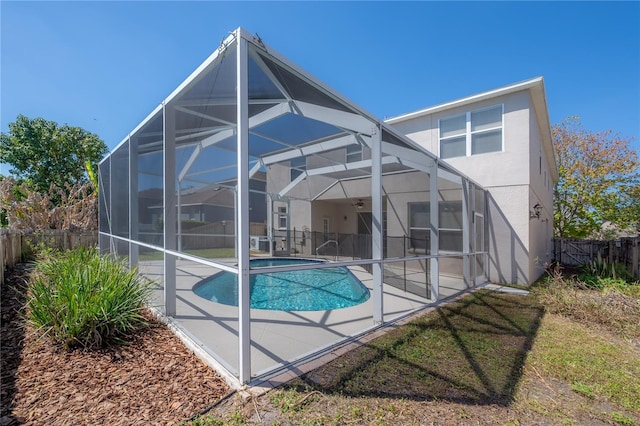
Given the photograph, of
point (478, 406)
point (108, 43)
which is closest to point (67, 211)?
point (108, 43)

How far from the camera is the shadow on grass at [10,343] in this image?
2375 mm

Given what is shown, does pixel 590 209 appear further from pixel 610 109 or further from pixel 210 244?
pixel 210 244

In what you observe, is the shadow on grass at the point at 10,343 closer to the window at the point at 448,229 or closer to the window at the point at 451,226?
the window at the point at 448,229

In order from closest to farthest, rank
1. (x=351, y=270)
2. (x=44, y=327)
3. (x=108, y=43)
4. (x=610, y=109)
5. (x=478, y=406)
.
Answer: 1. (x=478, y=406)
2. (x=44, y=327)
3. (x=108, y=43)
4. (x=351, y=270)
5. (x=610, y=109)

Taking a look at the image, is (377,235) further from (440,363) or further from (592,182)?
(592,182)

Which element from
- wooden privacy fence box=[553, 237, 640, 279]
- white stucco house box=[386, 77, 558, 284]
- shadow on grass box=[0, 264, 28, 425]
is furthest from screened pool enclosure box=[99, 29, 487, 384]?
wooden privacy fence box=[553, 237, 640, 279]

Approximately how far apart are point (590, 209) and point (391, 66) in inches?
658

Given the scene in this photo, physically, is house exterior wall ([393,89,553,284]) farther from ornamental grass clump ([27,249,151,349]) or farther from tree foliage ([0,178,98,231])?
tree foliage ([0,178,98,231])

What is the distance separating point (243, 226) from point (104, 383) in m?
1.96

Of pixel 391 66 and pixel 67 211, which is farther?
pixel 67 211

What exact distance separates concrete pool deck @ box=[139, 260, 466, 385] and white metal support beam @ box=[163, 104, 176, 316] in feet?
0.46

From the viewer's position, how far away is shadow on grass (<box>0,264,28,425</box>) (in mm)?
2375

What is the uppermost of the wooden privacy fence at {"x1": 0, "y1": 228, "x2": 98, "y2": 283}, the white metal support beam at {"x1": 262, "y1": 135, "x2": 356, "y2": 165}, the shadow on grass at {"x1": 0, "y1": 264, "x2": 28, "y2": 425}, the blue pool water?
the white metal support beam at {"x1": 262, "y1": 135, "x2": 356, "y2": 165}

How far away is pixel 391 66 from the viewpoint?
31.3 ft
